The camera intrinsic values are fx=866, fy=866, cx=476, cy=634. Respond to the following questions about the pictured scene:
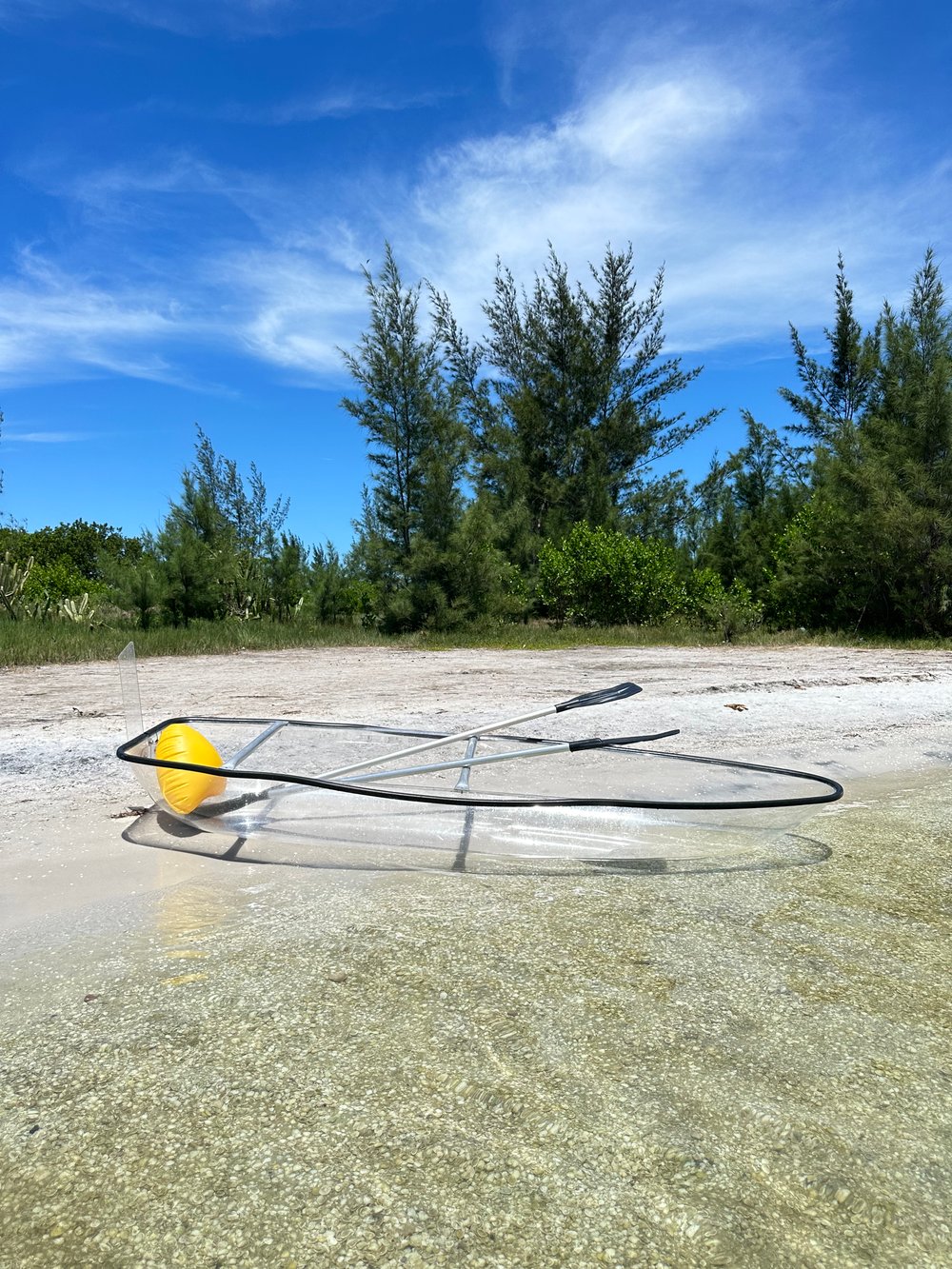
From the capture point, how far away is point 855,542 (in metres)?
13.3

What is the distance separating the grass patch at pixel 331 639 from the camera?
1093 centimetres

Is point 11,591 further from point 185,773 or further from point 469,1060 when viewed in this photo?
point 469,1060

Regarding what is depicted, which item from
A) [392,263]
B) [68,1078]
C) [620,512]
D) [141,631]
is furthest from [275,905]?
[620,512]

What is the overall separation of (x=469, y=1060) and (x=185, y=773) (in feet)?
6.40

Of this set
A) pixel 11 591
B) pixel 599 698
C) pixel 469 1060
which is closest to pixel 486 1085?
pixel 469 1060

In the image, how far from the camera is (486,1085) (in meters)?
1.62

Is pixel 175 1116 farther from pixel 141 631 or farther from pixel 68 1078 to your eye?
pixel 141 631

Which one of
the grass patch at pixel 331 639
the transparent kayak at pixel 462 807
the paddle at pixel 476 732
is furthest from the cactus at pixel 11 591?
the paddle at pixel 476 732

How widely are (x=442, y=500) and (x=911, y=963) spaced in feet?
44.2

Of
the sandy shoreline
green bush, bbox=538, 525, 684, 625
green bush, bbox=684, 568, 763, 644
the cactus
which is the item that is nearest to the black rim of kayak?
the sandy shoreline

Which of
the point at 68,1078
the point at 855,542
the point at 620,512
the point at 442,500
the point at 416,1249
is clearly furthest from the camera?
the point at 620,512

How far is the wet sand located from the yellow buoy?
25 cm

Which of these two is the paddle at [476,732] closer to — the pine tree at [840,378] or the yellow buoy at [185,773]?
the yellow buoy at [185,773]

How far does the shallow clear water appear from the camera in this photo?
127 cm
